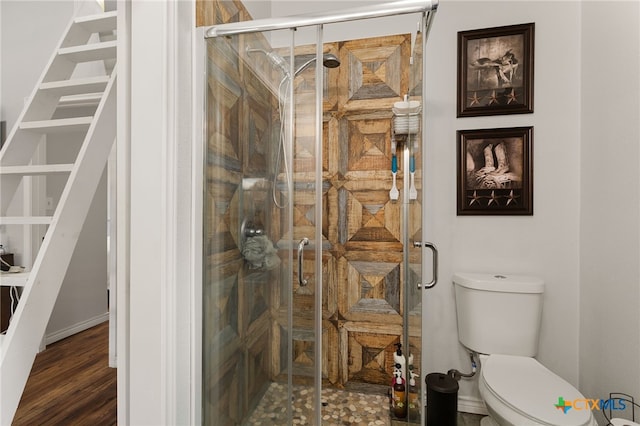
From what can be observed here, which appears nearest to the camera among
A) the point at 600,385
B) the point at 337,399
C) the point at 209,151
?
the point at 209,151

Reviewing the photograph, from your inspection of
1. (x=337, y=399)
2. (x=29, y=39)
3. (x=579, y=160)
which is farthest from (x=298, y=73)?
(x=29, y=39)

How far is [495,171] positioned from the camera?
196 centimetres

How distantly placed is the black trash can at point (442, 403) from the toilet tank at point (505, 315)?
0.85 feet

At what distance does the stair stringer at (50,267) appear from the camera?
1.01 meters

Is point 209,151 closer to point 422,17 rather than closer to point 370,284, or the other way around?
point 422,17

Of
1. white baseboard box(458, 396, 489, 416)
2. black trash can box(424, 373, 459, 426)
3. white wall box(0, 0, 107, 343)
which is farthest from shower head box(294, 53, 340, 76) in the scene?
white wall box(0, 0, 107, 343)

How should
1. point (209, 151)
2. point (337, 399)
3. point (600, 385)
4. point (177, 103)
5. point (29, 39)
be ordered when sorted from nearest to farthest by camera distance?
point (177, 103), point (209, 151), point (600, 385), point (337, 399), point (29, 39)

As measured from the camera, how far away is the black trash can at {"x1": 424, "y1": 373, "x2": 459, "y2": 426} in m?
1.71

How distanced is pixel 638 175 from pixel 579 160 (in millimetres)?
564

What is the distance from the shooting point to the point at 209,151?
1323 millimetres

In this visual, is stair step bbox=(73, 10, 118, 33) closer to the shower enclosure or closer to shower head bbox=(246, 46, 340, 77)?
the shower enclosure

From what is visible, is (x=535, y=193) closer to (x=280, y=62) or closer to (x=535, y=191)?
(x=535, y=191)

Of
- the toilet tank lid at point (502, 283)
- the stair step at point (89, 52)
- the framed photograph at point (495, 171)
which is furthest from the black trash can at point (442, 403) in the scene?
the stair step at point (89, 52)

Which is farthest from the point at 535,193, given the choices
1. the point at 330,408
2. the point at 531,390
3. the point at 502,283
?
the point at 330,408
